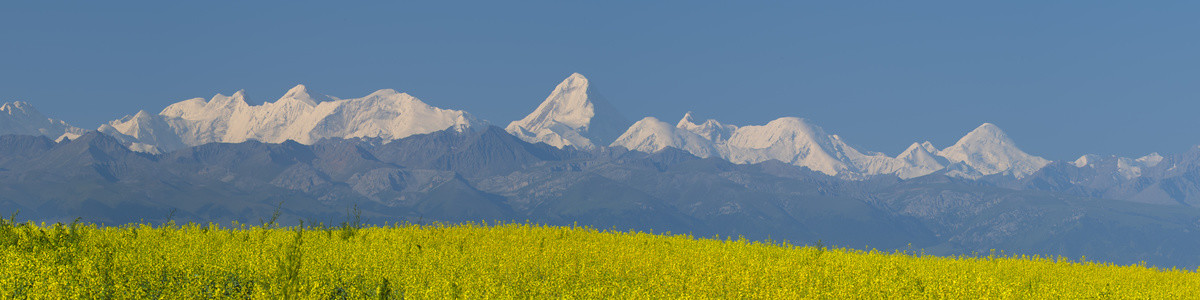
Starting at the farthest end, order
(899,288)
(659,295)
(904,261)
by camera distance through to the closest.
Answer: (904,261), (899,288), (659,295)

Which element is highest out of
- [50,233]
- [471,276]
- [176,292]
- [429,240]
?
[429,240]

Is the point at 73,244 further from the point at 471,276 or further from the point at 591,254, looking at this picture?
the point at 591,254

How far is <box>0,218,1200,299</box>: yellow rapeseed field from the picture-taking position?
1664 cm

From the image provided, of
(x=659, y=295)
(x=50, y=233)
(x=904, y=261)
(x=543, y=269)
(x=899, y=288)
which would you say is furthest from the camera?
(x=904, y=261)

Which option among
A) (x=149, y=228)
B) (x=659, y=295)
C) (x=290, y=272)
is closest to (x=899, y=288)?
(x=659, y=295)

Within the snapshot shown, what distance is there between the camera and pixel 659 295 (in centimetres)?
1809

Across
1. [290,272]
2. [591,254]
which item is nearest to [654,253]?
[591,254]

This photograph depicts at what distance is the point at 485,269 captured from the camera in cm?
2064

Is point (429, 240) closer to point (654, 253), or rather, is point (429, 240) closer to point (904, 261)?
point (654, 253)

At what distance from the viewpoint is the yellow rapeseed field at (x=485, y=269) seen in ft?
54.6

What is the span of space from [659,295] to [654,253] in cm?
765

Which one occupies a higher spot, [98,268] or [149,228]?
[149,228]

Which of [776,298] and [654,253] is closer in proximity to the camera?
[776,298]

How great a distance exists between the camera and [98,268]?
693 inches
